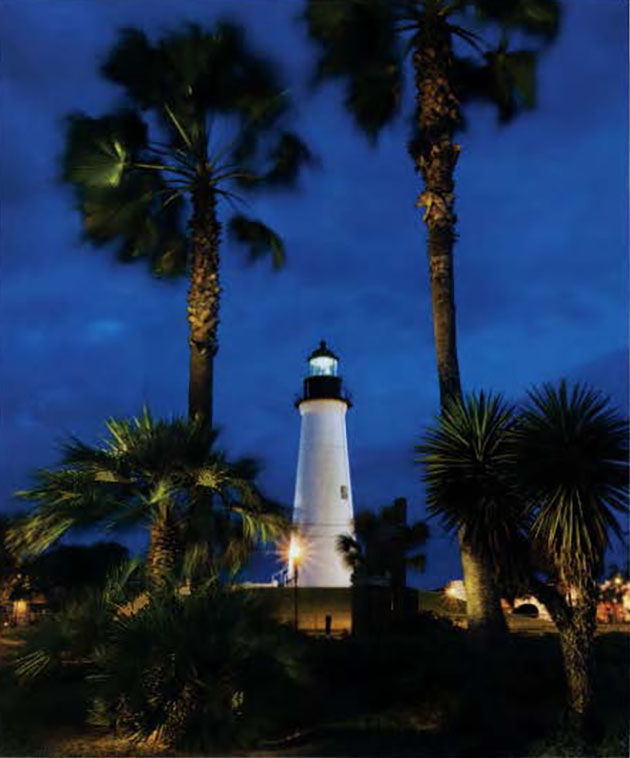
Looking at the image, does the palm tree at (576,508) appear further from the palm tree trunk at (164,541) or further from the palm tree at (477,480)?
the palm tree trunk at (164,541)

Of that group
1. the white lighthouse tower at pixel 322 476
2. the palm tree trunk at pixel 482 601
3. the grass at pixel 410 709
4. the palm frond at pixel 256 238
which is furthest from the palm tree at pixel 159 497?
the white lighthouse tower at pixel 322 476

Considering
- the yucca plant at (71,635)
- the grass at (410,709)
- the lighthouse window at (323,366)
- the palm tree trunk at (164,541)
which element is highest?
the lighthouse window at (323,366)

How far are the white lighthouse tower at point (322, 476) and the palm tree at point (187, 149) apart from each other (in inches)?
562

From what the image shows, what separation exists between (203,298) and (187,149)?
11.0 ft

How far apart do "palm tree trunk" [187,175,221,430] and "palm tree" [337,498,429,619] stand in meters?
6.96

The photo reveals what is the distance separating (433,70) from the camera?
54.0 ft

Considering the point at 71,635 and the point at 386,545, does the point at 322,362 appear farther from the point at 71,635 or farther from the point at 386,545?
the point at 71,635

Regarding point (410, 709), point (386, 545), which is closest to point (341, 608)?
point (386, 545)

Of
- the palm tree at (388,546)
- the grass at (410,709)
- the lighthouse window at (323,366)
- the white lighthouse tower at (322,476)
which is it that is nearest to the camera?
the grass at (410,709)

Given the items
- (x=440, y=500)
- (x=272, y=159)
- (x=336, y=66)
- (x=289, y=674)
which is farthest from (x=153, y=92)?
(x=289, y=674)

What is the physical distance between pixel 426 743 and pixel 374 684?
1.84 m

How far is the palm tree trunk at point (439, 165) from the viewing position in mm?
15508

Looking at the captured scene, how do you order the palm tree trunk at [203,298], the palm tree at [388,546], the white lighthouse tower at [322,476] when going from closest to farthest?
the palm tree trunk at [203,298], the palm tree at [388,546], the white lighthouse tower at [322,476]

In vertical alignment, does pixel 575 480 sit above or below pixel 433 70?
below
